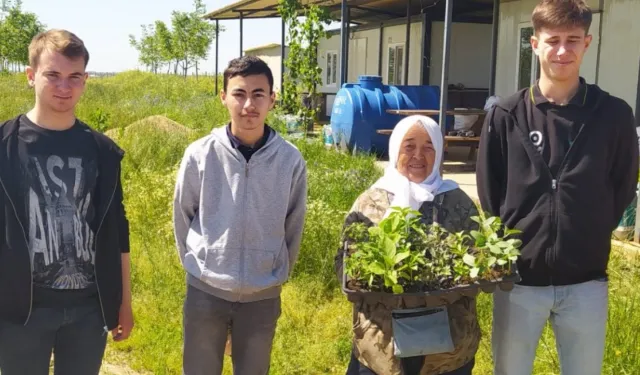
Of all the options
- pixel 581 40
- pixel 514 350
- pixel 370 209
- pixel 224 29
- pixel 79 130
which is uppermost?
pixel 224 29

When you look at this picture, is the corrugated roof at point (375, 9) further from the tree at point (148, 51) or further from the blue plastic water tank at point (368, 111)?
the tree at point (148, 51)

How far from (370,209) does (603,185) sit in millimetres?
844

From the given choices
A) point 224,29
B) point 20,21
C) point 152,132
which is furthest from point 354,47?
point 20,21

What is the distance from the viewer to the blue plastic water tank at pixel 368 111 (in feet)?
37.6

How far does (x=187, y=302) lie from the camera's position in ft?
8.54

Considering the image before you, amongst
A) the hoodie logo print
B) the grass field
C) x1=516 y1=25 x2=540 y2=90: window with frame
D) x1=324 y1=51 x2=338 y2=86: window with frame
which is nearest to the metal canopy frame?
x1=516 y1=25 x2=540 y2=90: window with frame

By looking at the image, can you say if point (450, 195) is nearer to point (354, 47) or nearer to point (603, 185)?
point (603, 185)

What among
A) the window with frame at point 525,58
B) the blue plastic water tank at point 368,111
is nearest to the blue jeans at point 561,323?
the blue plastic water tank at point 368,111

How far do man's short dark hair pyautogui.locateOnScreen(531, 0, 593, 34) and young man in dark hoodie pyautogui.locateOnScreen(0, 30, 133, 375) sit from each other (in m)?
1.63

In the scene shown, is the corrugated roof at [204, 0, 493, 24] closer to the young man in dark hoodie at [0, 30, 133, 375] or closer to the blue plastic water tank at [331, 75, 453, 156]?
the blue plastic water tank at [331, 75, 453, 156]

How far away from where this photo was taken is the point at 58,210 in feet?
7.37

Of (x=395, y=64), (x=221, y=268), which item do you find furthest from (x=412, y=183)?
(x=395, y=64)

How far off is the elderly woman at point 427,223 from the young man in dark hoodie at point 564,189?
19 cm

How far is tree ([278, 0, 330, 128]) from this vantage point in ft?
37.2
